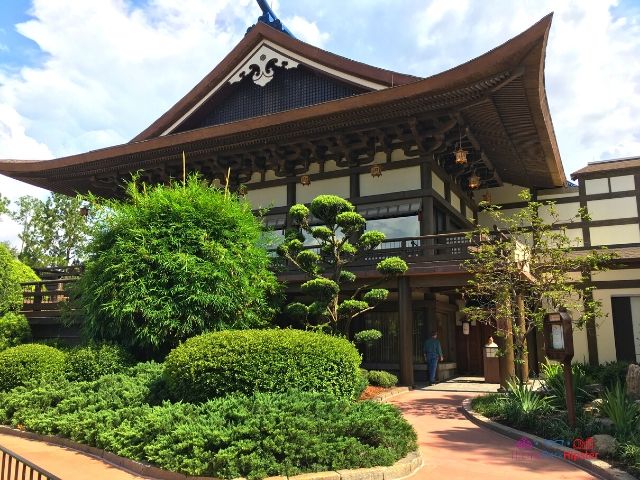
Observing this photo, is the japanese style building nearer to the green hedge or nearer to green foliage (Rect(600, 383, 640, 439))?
green foliage (Rect(600, 383, 640, 439))

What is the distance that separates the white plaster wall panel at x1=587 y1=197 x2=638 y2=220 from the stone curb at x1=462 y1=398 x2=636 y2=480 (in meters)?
10.5

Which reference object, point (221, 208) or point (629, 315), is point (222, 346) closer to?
point (221, 208)

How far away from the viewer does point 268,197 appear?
16.4 m

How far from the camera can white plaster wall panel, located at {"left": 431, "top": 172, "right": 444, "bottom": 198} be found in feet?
47.0

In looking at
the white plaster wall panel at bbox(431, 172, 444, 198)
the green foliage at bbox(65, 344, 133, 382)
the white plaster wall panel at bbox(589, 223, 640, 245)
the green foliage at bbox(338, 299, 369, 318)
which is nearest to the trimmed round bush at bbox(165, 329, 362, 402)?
the green foliage at bbox(65, 344, 133, 382)

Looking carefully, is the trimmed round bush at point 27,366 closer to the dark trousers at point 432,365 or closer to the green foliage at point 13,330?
the green foliage at point 13,330

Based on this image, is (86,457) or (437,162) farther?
(437,162)

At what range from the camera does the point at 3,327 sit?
1445cm

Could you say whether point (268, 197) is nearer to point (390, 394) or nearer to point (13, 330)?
point (390, 394)

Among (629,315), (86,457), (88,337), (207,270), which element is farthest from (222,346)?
(629,315)

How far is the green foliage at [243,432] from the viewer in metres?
5.55

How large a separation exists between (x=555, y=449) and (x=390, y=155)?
9296mm

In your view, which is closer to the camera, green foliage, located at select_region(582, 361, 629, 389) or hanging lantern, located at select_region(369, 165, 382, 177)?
green foliage, located at select_region(582, 361, 629, 389)

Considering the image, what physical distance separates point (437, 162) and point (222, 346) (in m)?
9.23
